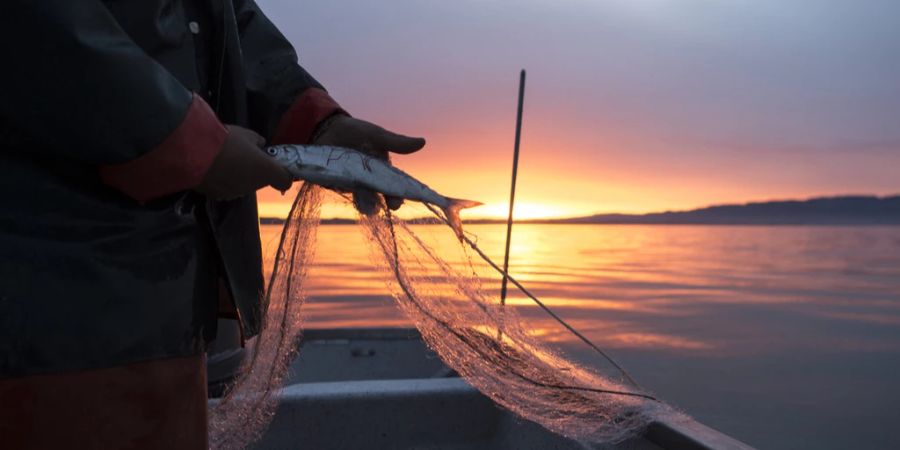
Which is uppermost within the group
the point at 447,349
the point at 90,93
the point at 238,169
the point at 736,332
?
the point at 90,93

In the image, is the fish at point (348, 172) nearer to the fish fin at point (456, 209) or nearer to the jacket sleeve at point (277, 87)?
the fish fin at point (456, 209)

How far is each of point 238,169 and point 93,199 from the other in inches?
10.2

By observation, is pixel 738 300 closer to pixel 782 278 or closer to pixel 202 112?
pixel 782 278

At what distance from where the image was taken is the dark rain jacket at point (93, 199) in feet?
3.60

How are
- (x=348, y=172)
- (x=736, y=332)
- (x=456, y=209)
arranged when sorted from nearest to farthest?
(x=348, y=172) < (x=456, y=209) < (x=736, y=332)

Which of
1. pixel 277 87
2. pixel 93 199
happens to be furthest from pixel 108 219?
pixel 277 87

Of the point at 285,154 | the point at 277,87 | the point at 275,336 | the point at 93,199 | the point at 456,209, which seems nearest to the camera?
the point at 93,199

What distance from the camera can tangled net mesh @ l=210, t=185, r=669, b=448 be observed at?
2105 mm

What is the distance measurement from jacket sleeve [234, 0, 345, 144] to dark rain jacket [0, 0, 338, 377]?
415 mm

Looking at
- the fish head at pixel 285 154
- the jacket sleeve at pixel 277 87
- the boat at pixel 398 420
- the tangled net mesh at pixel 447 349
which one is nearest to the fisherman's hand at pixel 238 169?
the fish head at pixel 285 154

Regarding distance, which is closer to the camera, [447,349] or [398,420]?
[447,349]

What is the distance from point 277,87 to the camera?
6.15ft

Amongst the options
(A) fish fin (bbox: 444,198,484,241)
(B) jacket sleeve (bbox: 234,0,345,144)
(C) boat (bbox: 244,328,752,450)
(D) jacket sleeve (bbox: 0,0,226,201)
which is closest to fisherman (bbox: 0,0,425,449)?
(D) jacket sleeve (bbox: 0,0,226,201)

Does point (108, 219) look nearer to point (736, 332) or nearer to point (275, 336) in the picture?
point (275, 336)
